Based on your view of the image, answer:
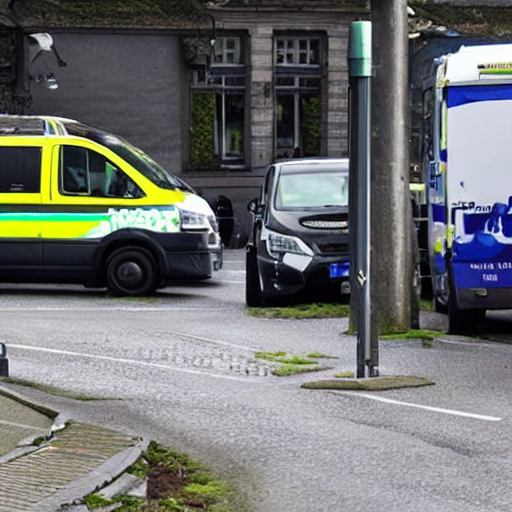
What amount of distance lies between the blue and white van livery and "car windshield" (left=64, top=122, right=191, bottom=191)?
20.9 ft

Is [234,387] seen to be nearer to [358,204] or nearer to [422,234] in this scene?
[358,204]

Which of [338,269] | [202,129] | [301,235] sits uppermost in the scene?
[202,129]

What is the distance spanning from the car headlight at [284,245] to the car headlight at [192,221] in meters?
1.52

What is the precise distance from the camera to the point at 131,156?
22672mm

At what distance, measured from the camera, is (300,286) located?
20.5m

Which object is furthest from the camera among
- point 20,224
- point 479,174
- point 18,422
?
point 20,224

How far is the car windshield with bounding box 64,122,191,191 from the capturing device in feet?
73.9

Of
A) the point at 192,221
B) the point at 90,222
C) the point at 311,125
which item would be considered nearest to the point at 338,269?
the point at 192,221

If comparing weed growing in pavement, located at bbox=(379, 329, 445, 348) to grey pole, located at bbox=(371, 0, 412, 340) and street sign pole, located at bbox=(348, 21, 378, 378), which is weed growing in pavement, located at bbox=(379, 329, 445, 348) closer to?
grey pole, located at bbox=(371, 0, 412, 340)

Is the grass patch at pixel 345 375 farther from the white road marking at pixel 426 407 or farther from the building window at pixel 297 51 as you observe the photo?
the building window at pixel 297 51

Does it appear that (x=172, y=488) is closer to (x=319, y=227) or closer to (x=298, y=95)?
(x=319, y=227)

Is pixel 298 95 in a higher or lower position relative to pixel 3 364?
higher

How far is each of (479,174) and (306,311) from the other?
4.11 metres

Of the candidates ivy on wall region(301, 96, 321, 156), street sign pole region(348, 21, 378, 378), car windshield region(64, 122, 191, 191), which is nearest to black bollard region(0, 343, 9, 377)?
street sign pole region(348, 21, 378, 378)
